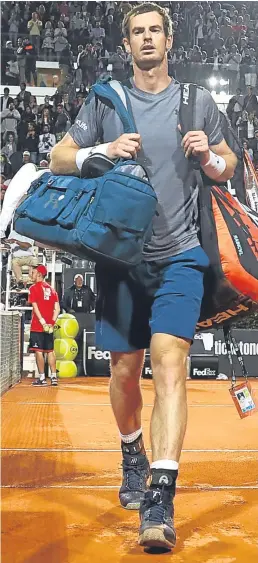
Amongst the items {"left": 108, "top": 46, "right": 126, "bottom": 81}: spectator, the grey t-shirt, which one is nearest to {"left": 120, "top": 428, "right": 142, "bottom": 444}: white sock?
the grey t-shirt

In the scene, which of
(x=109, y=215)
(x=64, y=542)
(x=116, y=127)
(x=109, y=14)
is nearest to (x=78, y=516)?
(x=64, y=542)

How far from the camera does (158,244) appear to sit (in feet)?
8.91

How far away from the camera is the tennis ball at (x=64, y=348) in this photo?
11.0m

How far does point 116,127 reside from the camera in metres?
2.76

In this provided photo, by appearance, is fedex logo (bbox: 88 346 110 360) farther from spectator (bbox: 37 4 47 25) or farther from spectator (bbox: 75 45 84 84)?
spectator (bbox: 37 4 47 25)

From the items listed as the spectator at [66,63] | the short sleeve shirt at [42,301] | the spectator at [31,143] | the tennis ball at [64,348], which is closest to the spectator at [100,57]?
the spectator at [66,63]

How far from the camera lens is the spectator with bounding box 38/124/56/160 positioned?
1470 cm

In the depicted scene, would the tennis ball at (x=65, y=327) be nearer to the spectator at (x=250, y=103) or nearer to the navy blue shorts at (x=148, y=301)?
the spectator at (x=250, y=103)

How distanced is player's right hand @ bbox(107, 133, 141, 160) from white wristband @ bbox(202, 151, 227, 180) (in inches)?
10.6

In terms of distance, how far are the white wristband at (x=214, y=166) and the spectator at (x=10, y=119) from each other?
42.7 feet

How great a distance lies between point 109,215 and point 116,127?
45 centimetres

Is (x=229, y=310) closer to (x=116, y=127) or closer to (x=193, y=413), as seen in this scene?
(x=116, y=127)

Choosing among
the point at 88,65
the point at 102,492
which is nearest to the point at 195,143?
the point at 102,492

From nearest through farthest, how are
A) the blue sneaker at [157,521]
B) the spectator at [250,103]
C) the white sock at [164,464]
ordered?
the blue sneaker at [157,521], the white sock at [164,464], the spectator at [250,103]
